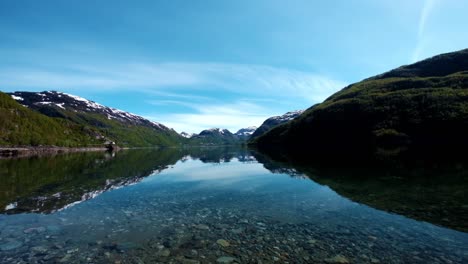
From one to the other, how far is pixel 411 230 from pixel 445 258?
4.50m

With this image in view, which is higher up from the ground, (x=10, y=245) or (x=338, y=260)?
(x=10, y=245)

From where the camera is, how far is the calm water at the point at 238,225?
48.4 feet

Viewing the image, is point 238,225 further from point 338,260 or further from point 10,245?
point 10,245

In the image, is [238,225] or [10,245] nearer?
[10,245]

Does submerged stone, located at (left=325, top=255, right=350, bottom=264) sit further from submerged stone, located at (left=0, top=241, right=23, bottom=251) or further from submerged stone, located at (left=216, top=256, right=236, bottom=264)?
submerged stone, located at (left=0, top=241, right=23, bottom=251)

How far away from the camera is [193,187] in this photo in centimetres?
3919

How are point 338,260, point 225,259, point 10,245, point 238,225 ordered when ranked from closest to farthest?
point 338,260, point 225,259, point 10,245, point 238,225

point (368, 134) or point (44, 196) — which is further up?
point (368, 134)

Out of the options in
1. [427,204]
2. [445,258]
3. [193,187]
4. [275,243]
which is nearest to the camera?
[445,258]

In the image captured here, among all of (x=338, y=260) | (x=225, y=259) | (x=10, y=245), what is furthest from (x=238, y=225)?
(x=10, y=245)

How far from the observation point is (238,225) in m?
20.2

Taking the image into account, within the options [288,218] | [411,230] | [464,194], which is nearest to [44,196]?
[288,218]

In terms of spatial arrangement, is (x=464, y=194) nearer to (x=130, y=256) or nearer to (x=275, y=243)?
(x=275, y=243)

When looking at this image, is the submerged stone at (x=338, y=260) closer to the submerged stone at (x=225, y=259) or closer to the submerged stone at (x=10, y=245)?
the submerged stone at (x=225, y=259)
